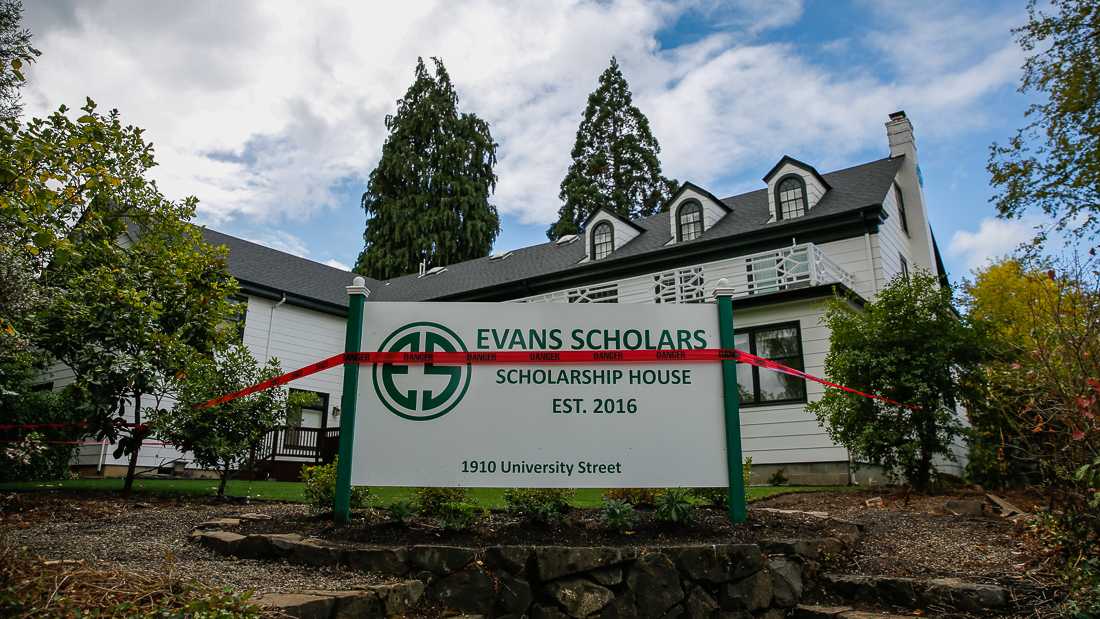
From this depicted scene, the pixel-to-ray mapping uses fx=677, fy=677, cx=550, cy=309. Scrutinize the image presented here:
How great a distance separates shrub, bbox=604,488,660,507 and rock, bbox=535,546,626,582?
106 cm

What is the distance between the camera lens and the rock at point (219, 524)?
4.97 meters

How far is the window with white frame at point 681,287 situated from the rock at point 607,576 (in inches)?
411

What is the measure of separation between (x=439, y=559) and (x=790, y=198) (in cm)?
1363

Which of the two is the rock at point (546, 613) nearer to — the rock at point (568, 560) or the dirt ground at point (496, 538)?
the rock at point (568, 560)

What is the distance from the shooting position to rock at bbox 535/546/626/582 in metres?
4.03

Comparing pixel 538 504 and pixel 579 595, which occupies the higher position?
pixel 538 504

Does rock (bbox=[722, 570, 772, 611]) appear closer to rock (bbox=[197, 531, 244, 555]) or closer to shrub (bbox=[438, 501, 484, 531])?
shrub (bbox=[438, 501, 484, 531])

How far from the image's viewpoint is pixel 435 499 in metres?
4.68

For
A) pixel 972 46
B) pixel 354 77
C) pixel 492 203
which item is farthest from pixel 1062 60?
pixel 492 203

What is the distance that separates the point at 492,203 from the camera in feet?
115

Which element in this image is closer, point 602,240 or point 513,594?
point 513,594

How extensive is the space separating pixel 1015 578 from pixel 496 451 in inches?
131

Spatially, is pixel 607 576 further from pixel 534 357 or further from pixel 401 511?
pixel 534 357

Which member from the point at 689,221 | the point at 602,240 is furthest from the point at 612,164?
the point at 689,221
